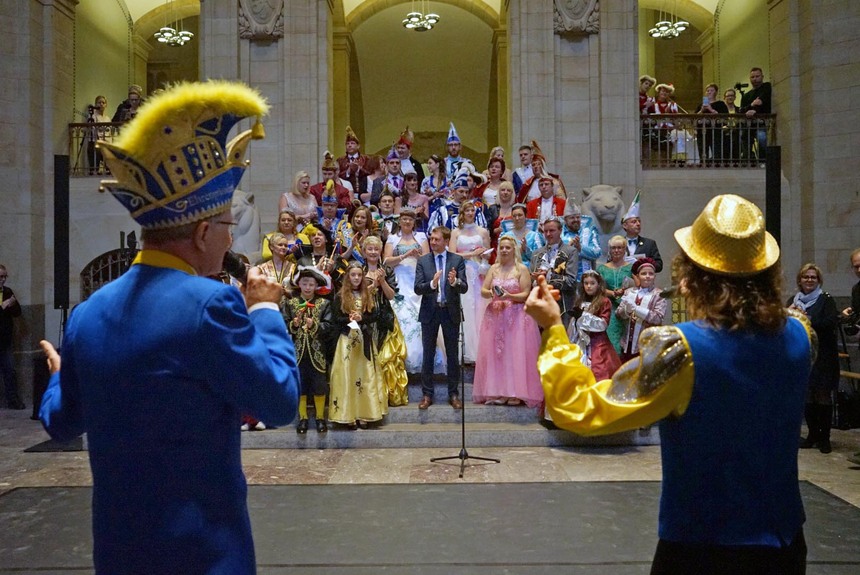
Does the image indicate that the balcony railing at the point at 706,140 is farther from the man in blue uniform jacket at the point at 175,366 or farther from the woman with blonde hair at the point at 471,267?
the man in blue uniform jacket at the point at 175,366

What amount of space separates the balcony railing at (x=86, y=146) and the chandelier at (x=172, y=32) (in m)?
3.75

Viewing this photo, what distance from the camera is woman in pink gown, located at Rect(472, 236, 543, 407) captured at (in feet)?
28.1

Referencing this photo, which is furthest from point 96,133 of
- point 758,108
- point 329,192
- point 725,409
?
point 725,409

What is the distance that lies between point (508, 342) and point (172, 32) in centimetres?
1103

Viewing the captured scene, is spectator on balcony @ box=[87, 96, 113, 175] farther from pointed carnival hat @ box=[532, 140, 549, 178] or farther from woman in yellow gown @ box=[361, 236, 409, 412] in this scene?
pointed carnival hat @ box=[532, 140, 549, 178]

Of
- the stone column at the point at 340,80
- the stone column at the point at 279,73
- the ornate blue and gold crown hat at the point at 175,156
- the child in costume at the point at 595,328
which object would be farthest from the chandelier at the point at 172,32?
the ornate blue and gold crown hat at the point at 175,156

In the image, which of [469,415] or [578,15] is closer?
[469,415]

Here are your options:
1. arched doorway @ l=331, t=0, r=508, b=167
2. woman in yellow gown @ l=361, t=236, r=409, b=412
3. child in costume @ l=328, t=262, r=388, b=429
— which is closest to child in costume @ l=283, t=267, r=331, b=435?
child in costume @ l=328, t=262, r=388, b=429

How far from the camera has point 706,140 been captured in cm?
1327

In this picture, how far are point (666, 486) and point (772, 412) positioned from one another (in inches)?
12.9

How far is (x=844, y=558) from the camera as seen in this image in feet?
15.1

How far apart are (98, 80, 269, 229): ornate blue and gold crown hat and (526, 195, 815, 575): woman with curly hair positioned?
43.7 inches

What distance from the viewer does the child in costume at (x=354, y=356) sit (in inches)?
321

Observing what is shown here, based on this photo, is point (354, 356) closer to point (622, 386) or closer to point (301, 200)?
point (301, 200)
